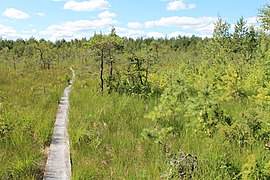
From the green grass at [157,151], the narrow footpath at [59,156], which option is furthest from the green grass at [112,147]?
the narrow footpath at [59,156]

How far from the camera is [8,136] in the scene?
5207 mm

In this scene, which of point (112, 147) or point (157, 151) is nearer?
point (157, 151)

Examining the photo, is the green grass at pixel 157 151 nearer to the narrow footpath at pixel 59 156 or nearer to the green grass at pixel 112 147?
the green grass at pixel 112 147

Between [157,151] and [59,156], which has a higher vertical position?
[157,151]

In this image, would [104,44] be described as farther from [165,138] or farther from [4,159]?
[4,159]

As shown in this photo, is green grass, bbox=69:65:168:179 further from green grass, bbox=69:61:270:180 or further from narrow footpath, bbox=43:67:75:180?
narrow footpath, bbox=43:67:75:180

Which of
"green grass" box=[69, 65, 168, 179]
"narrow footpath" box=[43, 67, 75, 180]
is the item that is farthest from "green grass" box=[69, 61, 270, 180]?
"narrow footpath" box=[43, 67, 75, 180]

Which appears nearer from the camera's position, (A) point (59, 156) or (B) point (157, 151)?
(B) point (157, 151)

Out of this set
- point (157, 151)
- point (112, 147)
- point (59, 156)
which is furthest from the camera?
point (112, 147)

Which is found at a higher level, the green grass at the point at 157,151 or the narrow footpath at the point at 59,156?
the green grass at the point at 157,151

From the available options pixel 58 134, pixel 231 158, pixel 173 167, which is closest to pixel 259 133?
pixel 231 158

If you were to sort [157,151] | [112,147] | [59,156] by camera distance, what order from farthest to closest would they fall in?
[112,147], [59,156], [157,151]

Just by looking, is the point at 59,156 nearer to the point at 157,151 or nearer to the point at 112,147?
the point at 112,147

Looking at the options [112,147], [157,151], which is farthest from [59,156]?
[157,151]
